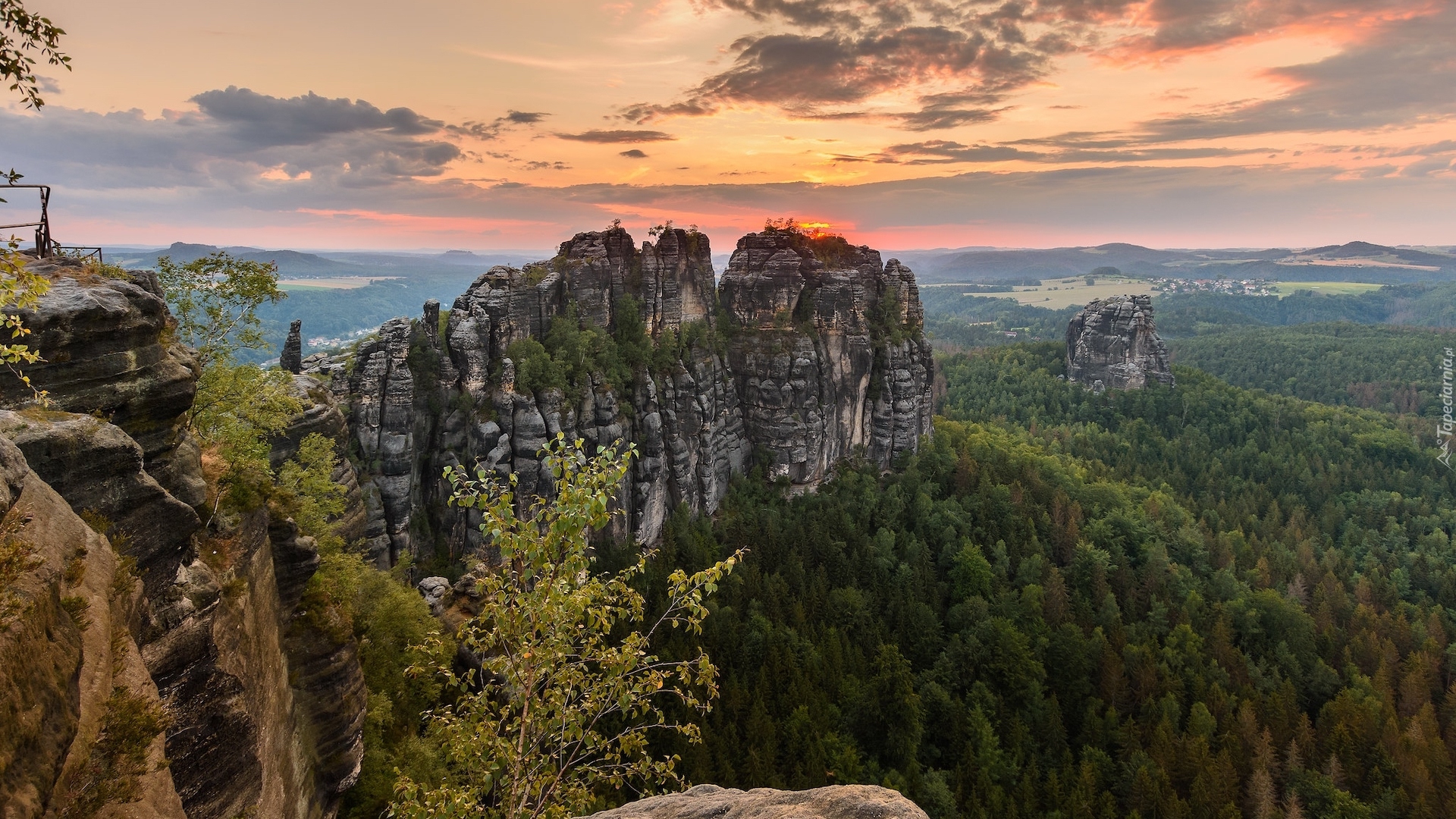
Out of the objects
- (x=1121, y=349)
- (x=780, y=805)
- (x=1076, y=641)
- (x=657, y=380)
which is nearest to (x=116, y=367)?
(x=780, y=805)

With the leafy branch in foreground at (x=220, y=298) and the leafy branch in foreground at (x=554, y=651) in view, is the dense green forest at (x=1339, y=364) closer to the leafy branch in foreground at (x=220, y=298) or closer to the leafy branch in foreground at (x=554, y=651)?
the leafy branch in foreground at (x=554, y=651)

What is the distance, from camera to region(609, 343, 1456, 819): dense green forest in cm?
3628

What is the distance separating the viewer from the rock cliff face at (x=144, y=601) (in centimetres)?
719

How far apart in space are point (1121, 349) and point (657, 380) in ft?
311

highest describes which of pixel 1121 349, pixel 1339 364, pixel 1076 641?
pixel 1121 349

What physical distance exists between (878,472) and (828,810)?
6708 centimetres

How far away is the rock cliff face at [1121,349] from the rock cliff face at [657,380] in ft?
199

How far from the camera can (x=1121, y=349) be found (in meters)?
118

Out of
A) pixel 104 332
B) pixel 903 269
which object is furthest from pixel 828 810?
pixel 903 269

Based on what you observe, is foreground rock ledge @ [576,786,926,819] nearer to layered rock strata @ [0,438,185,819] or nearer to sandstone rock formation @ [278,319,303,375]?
layered rock strata @ [0,438,185,819]

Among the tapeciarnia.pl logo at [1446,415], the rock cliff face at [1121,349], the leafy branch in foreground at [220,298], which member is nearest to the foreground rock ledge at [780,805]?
the leafy branch in foreground at [220,298]

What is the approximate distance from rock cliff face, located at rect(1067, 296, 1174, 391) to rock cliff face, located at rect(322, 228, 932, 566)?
60.5 metres

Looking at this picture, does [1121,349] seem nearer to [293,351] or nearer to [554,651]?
[293,351]

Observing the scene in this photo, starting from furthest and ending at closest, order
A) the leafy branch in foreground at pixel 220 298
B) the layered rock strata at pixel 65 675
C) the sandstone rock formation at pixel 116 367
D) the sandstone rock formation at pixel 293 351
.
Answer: the sandstone rock formation at pixel 293 351 < the leafy branch in foreground at pixel 220 298 < the sandstone rock formation at pixel 116 367 < the layered rock strata at pixel 65 675
